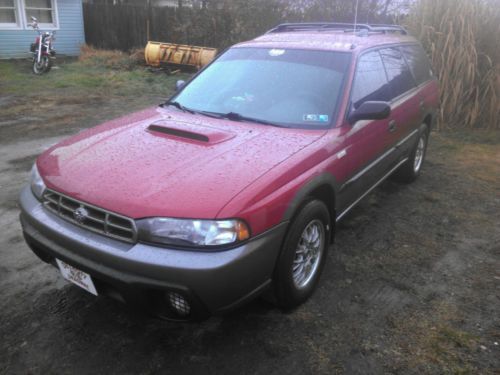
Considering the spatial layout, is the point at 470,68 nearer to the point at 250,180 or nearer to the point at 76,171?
the point at 250,180

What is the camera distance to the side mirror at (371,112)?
10.4 ft

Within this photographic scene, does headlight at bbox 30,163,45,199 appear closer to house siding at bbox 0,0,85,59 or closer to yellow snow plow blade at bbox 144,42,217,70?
yellow snow plow blade at bbox 144,42,217,70

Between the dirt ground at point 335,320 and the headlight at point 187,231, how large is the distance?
61 centimetres

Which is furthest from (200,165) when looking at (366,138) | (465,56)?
(465,56)

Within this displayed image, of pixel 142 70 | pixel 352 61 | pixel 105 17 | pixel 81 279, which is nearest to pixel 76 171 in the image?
pixel 81 279

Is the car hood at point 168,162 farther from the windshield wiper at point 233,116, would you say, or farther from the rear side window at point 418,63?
the rear side window at point 418,63

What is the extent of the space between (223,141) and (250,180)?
0.56 metres

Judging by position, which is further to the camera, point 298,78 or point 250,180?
point 298,78

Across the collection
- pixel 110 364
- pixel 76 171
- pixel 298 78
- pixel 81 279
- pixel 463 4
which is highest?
pixel 463 4

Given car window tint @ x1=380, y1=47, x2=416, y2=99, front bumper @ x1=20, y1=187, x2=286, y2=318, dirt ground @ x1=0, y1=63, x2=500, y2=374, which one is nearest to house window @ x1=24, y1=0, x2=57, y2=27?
dirt ground @ x1=0, y1=63, x2=500, y2=374

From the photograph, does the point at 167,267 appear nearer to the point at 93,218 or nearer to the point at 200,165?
the point at 93,218

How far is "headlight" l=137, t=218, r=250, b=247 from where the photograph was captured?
2188mm

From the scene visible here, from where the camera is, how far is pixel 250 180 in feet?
7.91

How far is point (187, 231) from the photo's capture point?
2.19 m
